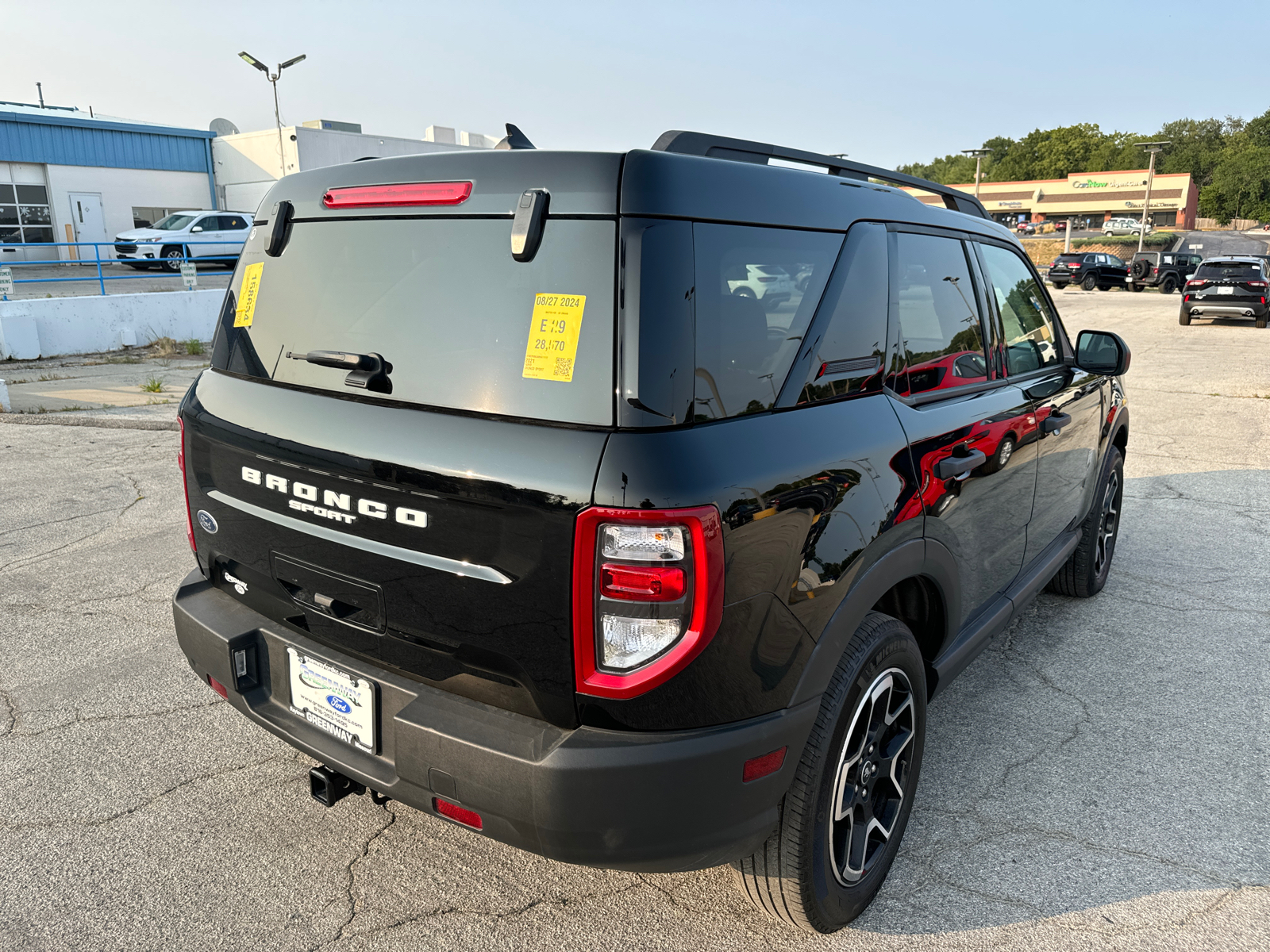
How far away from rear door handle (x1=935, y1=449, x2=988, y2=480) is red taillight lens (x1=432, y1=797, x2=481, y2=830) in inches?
61.1

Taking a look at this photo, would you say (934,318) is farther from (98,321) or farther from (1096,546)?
(98,321)

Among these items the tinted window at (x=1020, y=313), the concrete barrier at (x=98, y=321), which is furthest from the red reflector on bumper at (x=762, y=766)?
the concrete barrier at (x=98, y=321)

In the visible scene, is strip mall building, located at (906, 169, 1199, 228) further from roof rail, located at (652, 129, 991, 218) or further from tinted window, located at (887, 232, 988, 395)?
roof rail, located at (652, 129, 991, 218)

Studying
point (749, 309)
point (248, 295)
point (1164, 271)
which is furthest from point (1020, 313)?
point (1164, 271)

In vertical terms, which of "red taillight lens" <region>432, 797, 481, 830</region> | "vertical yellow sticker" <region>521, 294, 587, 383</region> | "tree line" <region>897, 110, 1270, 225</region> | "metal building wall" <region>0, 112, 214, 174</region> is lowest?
"red taillight lens" <region>432, 797, 481, 830</region>

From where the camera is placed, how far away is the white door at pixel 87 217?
108 feet

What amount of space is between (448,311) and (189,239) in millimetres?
26269

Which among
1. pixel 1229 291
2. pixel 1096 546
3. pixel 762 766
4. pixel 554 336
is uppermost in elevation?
pixel 554 336

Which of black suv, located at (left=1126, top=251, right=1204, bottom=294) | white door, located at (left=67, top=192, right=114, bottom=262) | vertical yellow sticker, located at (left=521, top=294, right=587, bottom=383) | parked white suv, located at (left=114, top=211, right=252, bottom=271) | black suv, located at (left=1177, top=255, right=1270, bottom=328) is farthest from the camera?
white door, located at (left=67, top=192, right=114, bottom=262)

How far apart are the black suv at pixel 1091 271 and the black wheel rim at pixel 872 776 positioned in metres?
36.3

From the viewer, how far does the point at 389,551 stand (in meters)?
2.02

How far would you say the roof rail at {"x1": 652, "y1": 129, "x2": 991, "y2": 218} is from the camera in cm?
220

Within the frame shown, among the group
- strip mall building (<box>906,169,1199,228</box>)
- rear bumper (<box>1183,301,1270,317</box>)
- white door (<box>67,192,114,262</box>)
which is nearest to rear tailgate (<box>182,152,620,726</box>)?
rear bumper (<box>1183,301,1270,317</box>)

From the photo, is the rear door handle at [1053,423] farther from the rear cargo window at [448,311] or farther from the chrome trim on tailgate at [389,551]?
the chrome trim on tailgate at [389,551]
